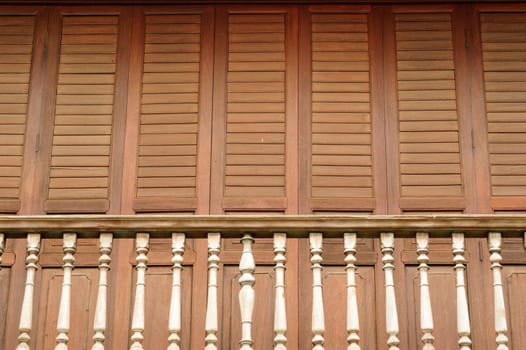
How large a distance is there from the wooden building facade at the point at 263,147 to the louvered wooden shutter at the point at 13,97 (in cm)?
1

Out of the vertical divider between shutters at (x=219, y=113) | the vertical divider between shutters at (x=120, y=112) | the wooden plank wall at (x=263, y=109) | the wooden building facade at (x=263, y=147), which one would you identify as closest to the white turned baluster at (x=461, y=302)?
the wooden building facade at (x=263, y=147)

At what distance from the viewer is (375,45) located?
7.93 m

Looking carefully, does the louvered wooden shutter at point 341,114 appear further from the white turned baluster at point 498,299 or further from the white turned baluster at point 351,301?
the white turned baluster at point 498,299

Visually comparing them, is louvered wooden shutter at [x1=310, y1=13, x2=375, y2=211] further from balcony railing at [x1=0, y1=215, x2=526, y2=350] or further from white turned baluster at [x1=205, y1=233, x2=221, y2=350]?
white turned baluster at [x1=205, y1=233, x2=221, y2=350]

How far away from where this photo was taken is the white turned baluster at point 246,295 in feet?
19.5

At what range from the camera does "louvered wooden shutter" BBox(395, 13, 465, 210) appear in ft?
24.7

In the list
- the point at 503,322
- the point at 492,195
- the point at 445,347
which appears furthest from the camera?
the point at 492,195

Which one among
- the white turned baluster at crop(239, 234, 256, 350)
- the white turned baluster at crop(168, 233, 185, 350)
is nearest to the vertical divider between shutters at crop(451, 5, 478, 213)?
the white turned baluster at crop(239, 234, 256, 350)

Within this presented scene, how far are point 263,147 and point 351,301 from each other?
1.99 m

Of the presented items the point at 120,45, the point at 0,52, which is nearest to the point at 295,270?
the point at 120,45

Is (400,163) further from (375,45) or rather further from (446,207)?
(375,45)

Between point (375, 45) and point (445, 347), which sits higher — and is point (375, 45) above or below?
above

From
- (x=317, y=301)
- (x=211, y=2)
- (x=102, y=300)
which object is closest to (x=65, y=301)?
(x=102, y=300)

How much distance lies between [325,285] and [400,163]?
109 cm
